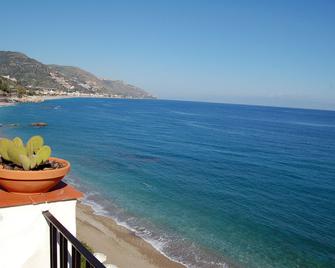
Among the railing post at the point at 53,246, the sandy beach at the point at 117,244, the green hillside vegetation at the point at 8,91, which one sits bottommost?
the sandy beach at the point at 117,244

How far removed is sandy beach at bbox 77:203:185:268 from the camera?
13281 millimetres

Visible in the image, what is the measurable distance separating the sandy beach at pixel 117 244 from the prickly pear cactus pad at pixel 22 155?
1025cm

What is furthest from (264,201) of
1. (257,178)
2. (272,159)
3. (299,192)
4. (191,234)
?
(272,159)

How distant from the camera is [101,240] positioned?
14820mm

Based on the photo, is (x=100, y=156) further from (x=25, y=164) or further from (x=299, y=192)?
(x=25, y=164)

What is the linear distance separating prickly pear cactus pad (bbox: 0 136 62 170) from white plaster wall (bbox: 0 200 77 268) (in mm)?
671

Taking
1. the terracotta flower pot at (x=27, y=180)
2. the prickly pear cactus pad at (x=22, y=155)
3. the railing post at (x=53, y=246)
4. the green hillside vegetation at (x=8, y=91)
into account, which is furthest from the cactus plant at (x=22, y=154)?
the green hillside vegetation at (x=8, y=91)

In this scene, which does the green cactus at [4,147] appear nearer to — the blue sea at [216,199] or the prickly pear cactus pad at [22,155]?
the prickly pear cactus pad at [22,155]

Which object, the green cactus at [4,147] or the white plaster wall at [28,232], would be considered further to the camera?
the green cactus at [4,147]

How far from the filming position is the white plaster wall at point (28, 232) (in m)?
3.02

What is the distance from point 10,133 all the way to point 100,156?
69.3 ft

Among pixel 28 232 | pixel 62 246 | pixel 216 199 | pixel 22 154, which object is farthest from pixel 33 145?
pixel 216 199

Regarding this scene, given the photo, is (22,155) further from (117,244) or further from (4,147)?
(117,244)

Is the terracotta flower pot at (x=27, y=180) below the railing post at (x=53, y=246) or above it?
above
